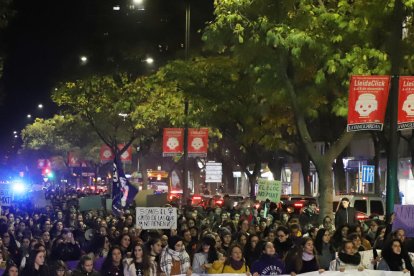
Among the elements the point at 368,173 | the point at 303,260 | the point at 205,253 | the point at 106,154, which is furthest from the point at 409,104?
the point at 106,154

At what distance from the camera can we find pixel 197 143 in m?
30.9

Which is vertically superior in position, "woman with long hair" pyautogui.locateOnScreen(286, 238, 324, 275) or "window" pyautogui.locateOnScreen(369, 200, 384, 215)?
"window" pyautogui.locateOnScreen(369, 200, 384, 215)

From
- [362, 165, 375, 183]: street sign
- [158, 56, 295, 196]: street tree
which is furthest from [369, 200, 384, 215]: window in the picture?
[362, 165, 375, 183]: street sign

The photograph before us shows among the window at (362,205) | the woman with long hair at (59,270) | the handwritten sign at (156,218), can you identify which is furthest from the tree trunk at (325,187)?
the woman with long hair at (59,270)

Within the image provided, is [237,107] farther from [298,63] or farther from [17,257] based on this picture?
[17,257]

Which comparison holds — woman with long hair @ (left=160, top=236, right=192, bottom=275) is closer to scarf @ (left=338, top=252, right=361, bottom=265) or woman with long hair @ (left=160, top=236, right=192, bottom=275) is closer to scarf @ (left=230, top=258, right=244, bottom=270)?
scarf @ (left=230, top=258, right=244, bottom=270)

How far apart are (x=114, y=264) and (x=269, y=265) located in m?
2.00

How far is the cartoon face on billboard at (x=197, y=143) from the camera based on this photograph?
101ft

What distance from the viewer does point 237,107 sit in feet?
93.1

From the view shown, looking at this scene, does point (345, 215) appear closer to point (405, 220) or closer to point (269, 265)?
point (405, 220)

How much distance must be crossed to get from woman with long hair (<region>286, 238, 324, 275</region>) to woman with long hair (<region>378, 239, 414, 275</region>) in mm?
1003

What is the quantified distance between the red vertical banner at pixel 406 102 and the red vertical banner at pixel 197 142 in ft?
50.0

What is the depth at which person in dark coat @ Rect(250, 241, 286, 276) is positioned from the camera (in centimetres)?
1060

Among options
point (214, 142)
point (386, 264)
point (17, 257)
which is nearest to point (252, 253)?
point (386, 264)
